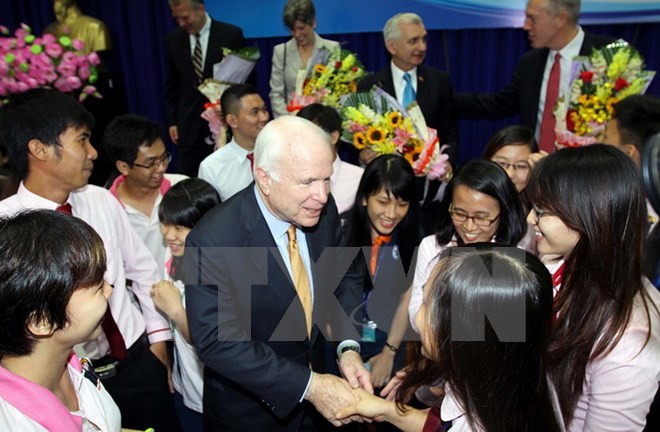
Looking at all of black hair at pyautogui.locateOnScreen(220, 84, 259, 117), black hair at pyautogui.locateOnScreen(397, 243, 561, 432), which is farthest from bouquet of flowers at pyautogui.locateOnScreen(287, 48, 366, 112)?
black hair at pyautogui.locateOnScreen(397, 243, 561, 432)

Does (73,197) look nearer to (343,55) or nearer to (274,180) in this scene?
(274,180)

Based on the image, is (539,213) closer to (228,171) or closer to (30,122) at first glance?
(30,122)

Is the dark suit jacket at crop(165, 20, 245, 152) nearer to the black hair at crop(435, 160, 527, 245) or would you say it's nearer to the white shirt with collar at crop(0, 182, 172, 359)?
the white shirt with collar at crop(0, 182, 172, 359)

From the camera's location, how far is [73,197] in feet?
7.06

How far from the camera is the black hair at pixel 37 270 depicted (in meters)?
1.15

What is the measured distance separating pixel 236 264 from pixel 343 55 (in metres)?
2.46

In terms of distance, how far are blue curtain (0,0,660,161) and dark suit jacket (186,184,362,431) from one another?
12.5 feet

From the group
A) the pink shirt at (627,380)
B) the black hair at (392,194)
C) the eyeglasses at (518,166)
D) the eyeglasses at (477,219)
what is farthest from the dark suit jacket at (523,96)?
the pink shirt at (627,380)

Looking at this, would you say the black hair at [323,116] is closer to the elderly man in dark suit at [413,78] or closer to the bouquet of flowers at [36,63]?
the elderly man in dark suit at [413,78]

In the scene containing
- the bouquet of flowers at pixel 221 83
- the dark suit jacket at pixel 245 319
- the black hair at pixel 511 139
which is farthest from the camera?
the bouquet of flowers at pixel 221 83

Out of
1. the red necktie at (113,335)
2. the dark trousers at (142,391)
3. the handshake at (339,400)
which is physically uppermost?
the red necktie at (113,335)

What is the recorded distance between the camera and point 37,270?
1169 millimetres

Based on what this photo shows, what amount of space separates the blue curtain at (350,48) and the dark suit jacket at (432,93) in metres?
1.26

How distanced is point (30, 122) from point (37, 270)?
1.05 meters
